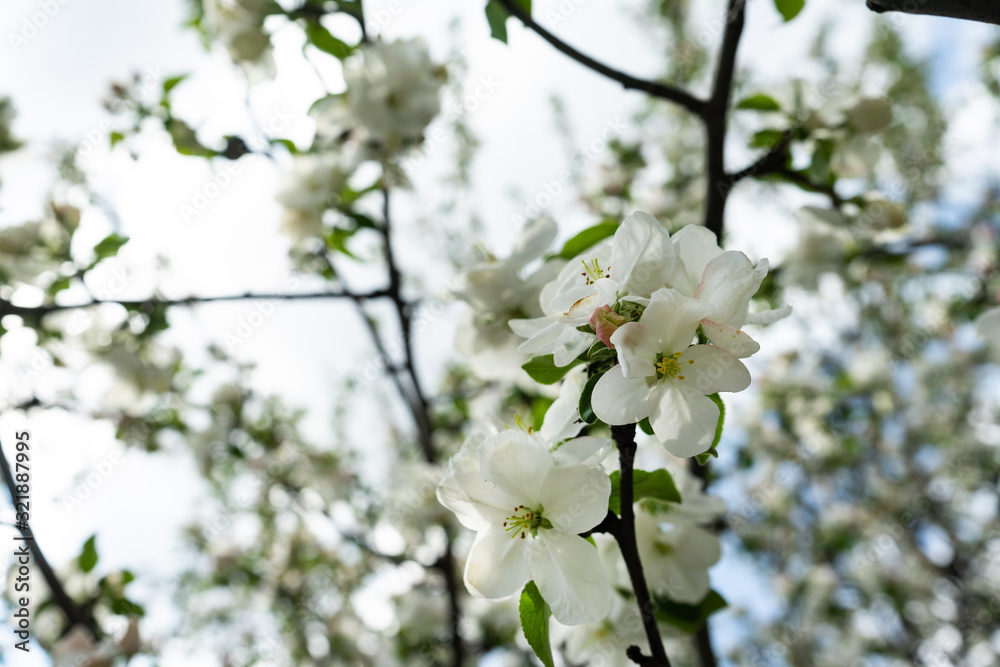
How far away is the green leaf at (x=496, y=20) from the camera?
1.25 m

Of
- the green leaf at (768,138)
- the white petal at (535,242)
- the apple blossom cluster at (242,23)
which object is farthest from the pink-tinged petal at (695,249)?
the apple blossom cluster at (242,23)

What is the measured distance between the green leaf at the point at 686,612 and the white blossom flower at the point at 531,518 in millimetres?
312

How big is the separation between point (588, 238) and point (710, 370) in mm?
420

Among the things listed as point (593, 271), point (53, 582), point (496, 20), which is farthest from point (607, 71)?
point (53, 582)

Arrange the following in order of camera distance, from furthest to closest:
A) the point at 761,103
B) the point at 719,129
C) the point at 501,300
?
the point at 761,103, the point at 719,129, the point at 501,300

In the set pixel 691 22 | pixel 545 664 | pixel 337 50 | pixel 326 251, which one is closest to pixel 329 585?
pixel 326 251

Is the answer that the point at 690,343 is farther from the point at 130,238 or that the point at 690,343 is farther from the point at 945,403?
the point at 945,403

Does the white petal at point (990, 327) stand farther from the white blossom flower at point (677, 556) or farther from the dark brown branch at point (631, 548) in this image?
the dark brown branch at point (631, 548)

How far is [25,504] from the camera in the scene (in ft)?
4.62

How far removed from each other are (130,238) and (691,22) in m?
3.04

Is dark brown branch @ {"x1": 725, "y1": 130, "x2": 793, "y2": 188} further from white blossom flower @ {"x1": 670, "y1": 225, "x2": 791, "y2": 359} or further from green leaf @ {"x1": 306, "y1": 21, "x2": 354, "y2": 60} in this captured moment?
green leaf @ {"x1": 306, "y1": 21, "x2": 354, "y2": 60}

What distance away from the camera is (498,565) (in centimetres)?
77

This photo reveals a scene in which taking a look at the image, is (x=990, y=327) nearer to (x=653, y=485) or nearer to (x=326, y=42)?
(x=653, y=485)

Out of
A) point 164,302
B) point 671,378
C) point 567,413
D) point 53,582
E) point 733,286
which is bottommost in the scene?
point 53,582
